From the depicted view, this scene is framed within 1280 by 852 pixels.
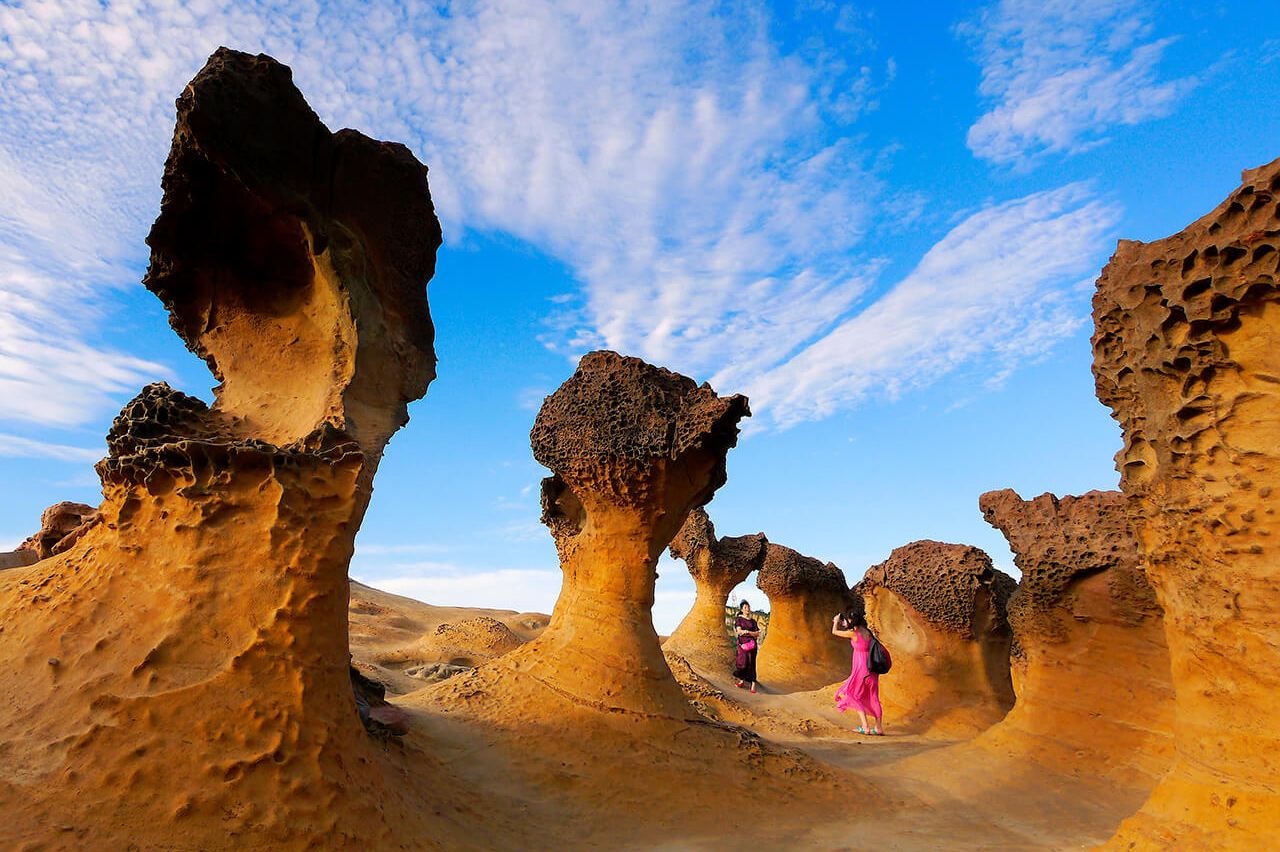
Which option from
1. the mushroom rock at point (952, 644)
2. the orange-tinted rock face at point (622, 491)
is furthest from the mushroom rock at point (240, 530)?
the mushroom rock at point (952, 644)

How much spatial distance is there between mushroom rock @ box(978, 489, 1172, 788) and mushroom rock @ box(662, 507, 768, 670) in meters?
7.72

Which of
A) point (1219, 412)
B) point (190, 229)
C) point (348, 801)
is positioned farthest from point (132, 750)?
point (1219, 412)

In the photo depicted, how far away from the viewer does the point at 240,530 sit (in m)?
3.26

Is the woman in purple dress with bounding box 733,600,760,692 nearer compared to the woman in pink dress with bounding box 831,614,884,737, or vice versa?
the woman in pink dress with bounding box 831,614,884,737

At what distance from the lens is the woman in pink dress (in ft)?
27.3

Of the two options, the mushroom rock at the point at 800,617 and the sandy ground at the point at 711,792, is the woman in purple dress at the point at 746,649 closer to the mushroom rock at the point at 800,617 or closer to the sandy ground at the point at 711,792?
the mushroom rock at the point at 800,617

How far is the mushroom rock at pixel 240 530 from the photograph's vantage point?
8.85 feet

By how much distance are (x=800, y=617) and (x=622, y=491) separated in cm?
997

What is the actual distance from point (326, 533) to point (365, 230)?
1781mm

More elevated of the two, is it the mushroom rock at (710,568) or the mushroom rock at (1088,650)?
the mushroom rock at (710,568)

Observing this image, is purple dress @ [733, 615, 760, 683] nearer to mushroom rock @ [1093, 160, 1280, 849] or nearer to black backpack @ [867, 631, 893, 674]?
black backpack @ [867, 631, 893, 674]

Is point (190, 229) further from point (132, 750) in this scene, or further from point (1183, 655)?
point (1183, 655)

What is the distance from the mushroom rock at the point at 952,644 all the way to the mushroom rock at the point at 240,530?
323 inches

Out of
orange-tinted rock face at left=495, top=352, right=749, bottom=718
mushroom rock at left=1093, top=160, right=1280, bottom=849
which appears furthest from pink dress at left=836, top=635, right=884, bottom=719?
mushroom rock at left=1093, top=160, right=1280, bottom=849
